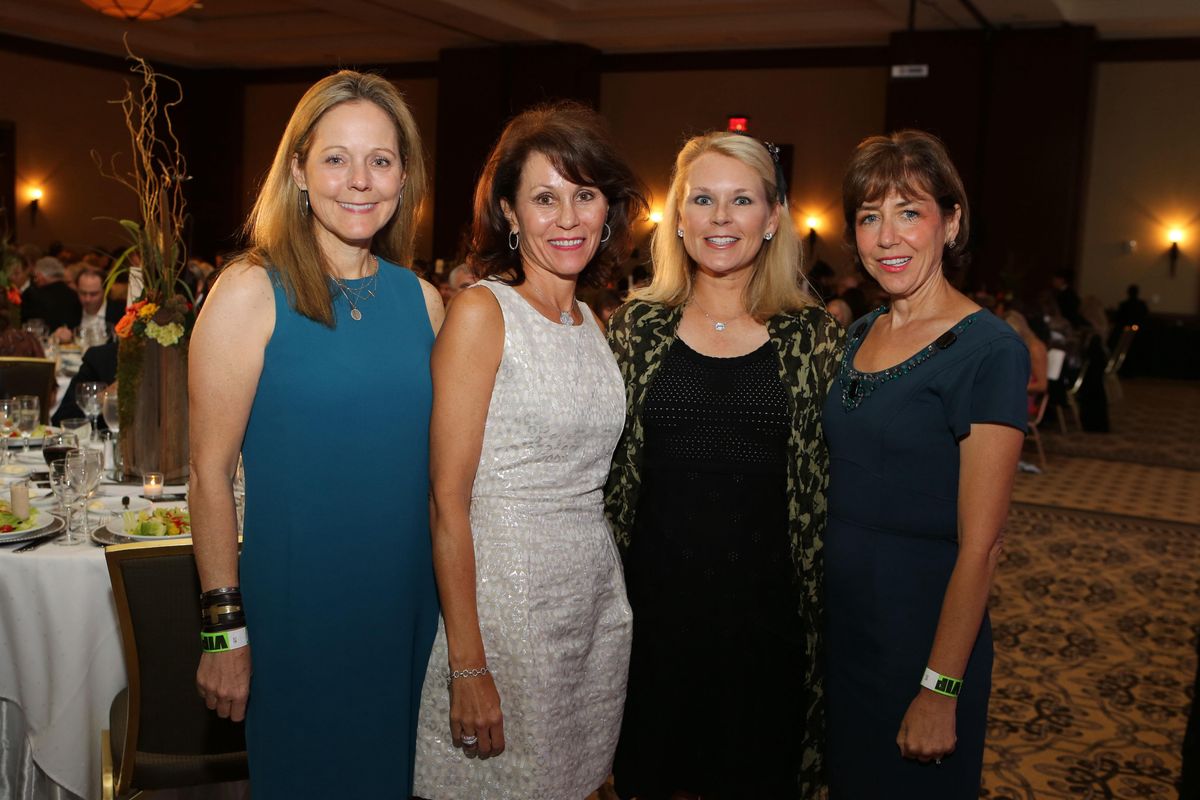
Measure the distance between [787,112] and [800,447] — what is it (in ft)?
44.0

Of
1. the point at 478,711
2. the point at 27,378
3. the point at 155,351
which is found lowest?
the point at 478,711

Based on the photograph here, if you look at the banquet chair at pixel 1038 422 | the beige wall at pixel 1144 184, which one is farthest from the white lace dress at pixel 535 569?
the beige wall at pixel 1144 184

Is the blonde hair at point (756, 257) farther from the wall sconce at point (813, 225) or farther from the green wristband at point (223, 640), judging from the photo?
the wall sconce at point (813, 225)

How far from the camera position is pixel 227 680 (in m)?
1.79

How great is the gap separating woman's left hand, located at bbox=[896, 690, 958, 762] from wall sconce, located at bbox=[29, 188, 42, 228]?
16769mm

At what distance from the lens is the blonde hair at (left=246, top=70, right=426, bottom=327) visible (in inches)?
70.8

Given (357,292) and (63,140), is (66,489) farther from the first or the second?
(63,140)

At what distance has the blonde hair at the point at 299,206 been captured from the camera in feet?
5.90

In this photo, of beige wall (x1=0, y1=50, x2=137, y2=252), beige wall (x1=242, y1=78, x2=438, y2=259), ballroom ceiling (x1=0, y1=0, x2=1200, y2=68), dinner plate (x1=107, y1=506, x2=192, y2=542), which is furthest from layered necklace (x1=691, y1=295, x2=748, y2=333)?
beige wall (x1=242, y1=78, x2=438, y2=259)

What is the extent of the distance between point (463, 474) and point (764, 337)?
0.78 meters

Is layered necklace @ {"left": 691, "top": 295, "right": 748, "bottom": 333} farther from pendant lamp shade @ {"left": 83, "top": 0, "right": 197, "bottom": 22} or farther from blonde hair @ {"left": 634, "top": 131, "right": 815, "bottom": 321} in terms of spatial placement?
pendant lamp shade @ {"left": 83, "top": 0, "right": 197, "bottom": 22}

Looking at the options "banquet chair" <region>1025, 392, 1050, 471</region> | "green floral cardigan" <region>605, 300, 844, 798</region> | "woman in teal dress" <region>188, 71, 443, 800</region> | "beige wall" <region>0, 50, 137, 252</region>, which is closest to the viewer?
"woman in teal dress" <region>188, 71, 443, 800</region>

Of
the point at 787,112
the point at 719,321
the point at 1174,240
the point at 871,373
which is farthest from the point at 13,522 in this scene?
the point at 1174,240

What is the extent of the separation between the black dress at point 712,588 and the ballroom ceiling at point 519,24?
33.9ft
